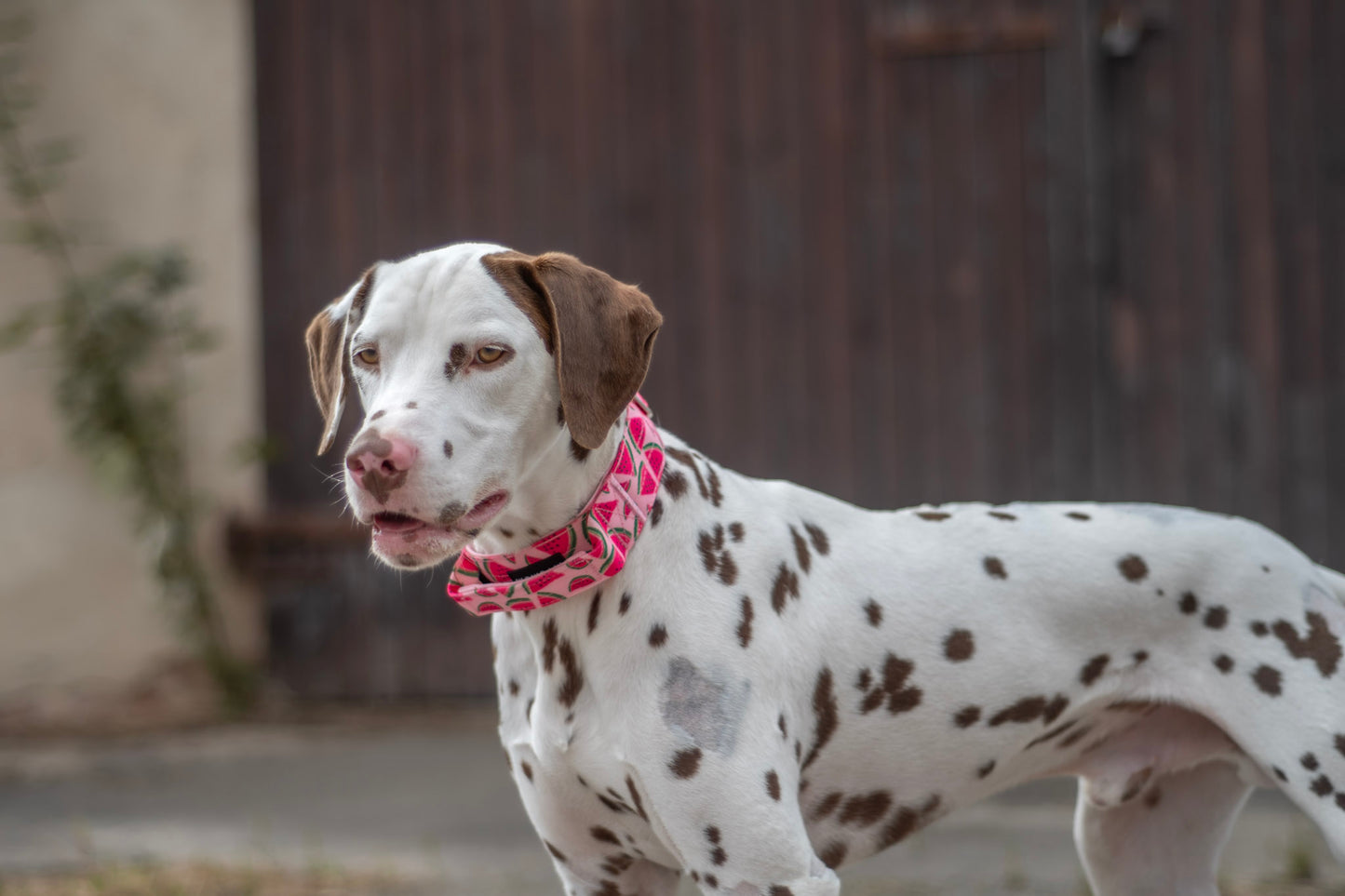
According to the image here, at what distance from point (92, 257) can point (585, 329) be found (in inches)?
174

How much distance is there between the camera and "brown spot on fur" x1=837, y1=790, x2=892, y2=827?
2334 mm

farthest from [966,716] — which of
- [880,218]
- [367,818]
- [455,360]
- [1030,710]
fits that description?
[880,218]

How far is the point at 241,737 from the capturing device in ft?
18.0

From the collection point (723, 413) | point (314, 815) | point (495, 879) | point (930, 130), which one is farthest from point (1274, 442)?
point (314, 815)

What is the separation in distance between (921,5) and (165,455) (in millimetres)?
3680

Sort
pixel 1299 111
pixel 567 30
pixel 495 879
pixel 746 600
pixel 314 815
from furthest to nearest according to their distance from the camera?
pixel 567 30, pixel 1299 111, pixel 314 815, pixel 495 879, pixel 746 600

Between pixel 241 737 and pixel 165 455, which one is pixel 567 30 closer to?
pixel 165 455

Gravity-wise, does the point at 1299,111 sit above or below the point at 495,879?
above

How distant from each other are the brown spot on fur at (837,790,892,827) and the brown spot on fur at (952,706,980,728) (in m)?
0.18

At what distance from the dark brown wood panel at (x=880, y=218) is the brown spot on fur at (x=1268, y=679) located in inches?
132

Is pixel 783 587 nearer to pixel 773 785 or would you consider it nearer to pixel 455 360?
pixel 773 785

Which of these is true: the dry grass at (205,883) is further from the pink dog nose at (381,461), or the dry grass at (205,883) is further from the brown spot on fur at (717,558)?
the pink dog nose at (381,461)

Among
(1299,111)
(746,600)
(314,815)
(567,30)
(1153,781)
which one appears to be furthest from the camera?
(567,30)

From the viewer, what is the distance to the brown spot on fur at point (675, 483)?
2277mm
